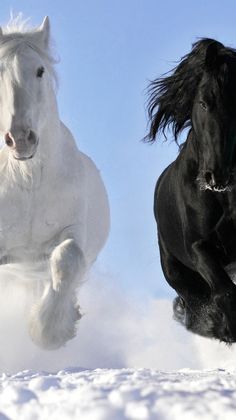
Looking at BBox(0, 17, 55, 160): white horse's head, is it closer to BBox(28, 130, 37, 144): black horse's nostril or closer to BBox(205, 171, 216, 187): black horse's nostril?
BBox(28, 130, 37, 144): black horse's nostril

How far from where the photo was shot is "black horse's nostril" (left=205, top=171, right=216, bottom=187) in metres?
4.82

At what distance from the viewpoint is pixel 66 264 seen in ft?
21.1

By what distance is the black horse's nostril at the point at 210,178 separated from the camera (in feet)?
15.8

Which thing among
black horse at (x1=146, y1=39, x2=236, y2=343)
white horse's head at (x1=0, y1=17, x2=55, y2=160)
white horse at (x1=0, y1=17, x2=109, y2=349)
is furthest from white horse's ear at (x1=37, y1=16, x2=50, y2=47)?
black horse at (x1=146, y1=39, x2=236, y2=343)

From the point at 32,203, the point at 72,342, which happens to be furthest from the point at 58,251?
the point at 72,342

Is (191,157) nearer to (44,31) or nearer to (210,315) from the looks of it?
(210,315)

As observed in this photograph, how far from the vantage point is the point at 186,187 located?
5797mm

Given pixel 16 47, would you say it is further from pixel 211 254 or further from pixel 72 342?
pixel 72 342

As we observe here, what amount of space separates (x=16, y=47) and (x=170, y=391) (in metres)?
4.36

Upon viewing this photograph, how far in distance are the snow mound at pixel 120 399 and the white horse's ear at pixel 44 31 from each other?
4.44 metres

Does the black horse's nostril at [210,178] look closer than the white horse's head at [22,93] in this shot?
Yes

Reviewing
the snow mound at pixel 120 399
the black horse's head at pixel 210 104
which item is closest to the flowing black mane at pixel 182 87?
the black horse's head at pixel 210 104

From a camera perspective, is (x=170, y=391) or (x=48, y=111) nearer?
(x=170, y=391)

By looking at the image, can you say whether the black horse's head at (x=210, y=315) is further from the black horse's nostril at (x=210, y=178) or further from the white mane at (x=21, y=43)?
the white mane at (x=21, y=43)
